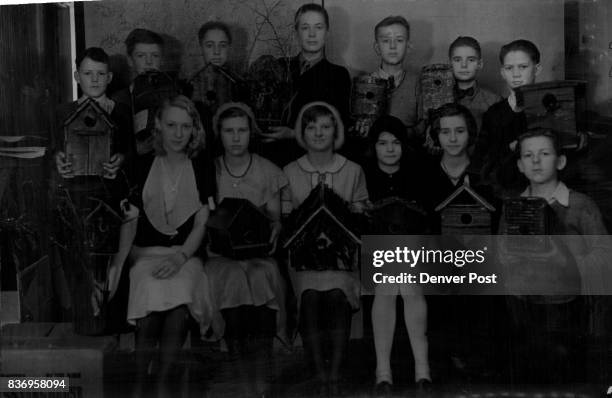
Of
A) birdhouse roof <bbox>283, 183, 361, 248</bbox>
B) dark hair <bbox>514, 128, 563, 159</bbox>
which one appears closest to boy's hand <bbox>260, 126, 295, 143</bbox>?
birdhouse roof <bbox>283, 183, 361, 248</bbox>

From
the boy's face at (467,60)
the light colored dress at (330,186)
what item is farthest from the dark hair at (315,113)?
the boy's face at (467,60)

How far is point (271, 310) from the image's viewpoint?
3598 mm

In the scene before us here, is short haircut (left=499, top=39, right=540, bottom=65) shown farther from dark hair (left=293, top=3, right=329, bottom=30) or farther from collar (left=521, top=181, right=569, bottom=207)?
dark hair (left=293, top=3, right=329, bottom=30)

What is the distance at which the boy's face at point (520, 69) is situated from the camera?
352 centimetres

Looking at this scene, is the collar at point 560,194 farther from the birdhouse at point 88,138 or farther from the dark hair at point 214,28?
the birdhouse at point 88,138

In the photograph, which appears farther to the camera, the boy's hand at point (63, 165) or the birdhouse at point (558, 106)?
the boy's hand at point (63, 165)

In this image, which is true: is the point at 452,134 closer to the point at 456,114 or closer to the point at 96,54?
the point at 456,114

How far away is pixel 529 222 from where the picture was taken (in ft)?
11.6

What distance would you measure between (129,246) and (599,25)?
2.34 meters

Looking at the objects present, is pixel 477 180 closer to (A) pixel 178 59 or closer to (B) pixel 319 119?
(B) pixel 319 119

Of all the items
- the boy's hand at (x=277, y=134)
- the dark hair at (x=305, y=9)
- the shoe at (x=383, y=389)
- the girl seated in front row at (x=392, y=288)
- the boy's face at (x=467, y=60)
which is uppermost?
the dark hair at (x=305, y=9)

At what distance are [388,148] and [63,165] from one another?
150cm

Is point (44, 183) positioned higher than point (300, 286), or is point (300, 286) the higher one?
point (44, 183)

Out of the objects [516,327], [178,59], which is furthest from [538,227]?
[178,59]
